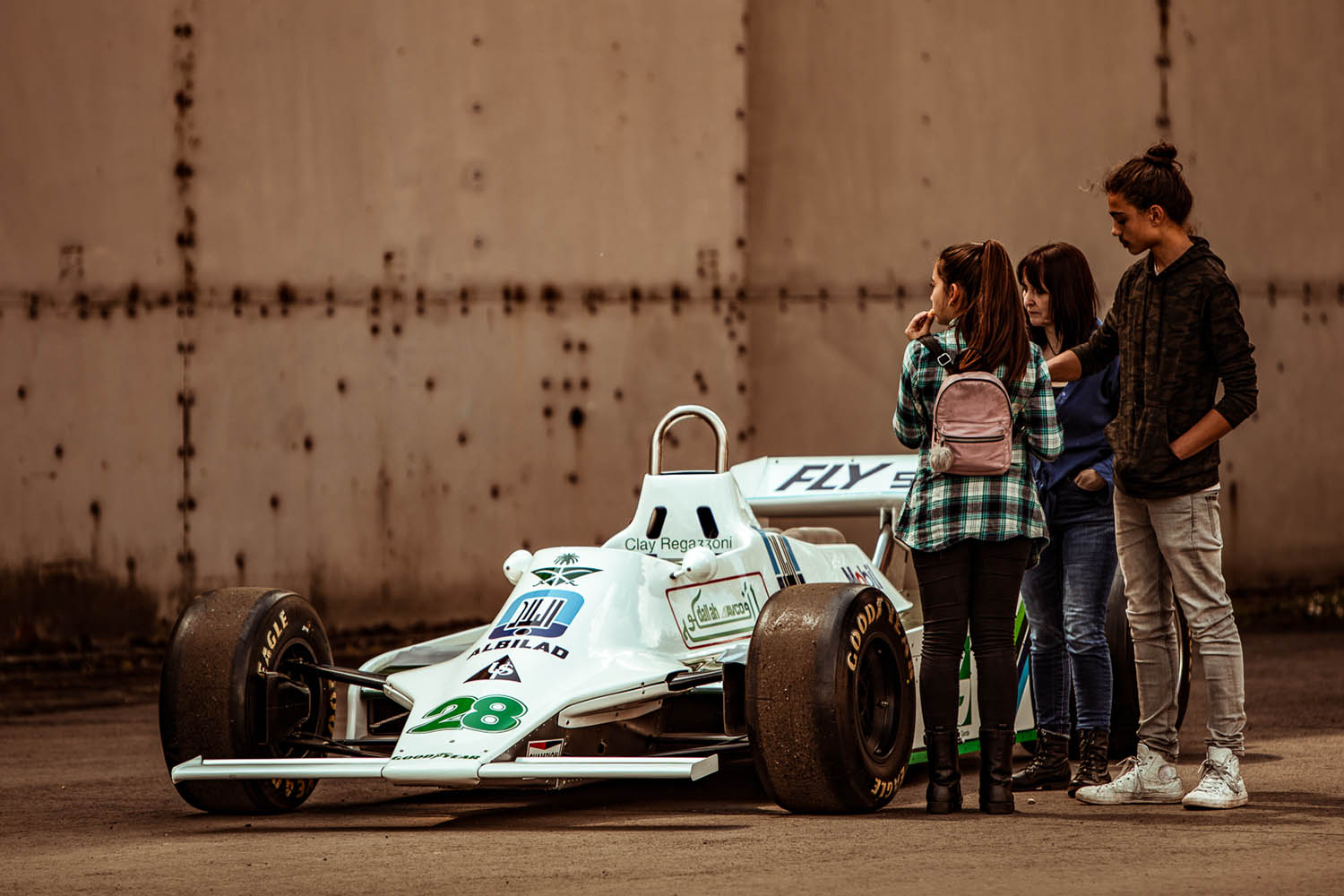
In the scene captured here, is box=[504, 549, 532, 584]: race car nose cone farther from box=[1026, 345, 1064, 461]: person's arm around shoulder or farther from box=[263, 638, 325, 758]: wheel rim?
box=[1026, 345, 1064, 461]: person's arm around shoulder

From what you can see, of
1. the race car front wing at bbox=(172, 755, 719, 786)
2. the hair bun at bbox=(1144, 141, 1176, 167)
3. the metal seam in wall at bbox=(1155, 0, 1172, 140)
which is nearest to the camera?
the race car front wing at bbox=(172, 755, 719, 786)

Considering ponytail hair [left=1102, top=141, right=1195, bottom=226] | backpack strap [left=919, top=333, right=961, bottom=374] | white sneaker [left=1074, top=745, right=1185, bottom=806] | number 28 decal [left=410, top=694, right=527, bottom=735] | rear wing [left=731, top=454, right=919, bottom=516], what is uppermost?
ponytail hair [left=1102, top=141, right=1195, bottom=226]

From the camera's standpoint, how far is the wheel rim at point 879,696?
5875mm

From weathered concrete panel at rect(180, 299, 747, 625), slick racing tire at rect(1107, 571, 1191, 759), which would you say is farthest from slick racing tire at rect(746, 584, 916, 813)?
weathered concrete panel at rect(180, 299, 747, 625)

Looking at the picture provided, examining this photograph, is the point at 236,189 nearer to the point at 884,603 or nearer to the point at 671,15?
the point at 671,15

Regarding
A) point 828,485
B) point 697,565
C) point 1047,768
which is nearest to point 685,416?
point 697,565

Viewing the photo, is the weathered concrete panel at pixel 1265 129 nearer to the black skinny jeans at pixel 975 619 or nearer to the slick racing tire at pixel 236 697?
the black skinny jeans at pixel 975 619

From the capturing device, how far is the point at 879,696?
19.7ft

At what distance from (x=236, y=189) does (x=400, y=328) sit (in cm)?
129

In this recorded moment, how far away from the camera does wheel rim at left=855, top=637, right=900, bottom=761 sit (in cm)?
588

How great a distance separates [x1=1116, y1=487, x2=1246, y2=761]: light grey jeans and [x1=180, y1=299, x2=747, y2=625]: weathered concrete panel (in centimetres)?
569

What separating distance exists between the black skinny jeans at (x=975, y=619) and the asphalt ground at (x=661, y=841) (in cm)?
36

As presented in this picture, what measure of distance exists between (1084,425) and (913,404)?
35.8 inches

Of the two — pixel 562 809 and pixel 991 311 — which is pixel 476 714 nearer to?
pixel 562 809
